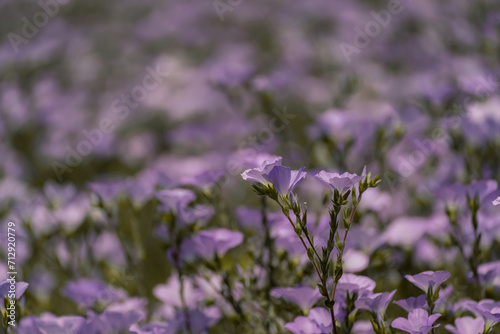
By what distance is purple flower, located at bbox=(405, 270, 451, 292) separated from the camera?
4.82 ft

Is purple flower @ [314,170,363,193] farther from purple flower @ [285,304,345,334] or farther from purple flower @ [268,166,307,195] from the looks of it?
purple flower @ [285,304,345,334]

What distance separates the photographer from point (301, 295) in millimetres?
1686

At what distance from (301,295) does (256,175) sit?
40 centimetres

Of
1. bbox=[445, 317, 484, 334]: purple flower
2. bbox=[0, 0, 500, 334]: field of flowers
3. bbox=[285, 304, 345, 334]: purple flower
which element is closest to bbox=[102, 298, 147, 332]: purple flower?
bbox=[0, 0, 500, 334]: field of flowers

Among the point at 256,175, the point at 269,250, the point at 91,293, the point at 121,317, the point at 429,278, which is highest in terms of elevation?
the point at 256,175

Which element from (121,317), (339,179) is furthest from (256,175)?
(121,317)

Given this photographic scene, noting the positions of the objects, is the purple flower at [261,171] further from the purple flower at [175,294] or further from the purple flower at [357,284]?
the purple flower at [175,294]

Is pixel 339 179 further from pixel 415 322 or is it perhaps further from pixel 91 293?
pixel 91 293

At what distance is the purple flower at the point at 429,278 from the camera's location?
1470 millimetres

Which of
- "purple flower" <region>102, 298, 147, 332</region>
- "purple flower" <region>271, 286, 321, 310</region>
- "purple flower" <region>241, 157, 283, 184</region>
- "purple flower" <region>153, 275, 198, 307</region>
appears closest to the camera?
"purple flower" <region>241, 157, 283, 184</region>

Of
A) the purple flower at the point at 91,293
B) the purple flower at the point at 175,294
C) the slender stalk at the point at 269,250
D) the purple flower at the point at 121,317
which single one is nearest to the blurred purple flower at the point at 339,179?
the slender stalk at the point at 269,250

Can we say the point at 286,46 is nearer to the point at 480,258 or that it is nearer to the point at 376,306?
the point at 480,258

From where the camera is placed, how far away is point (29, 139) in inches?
190

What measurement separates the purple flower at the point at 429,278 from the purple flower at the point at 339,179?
0.92 ft
